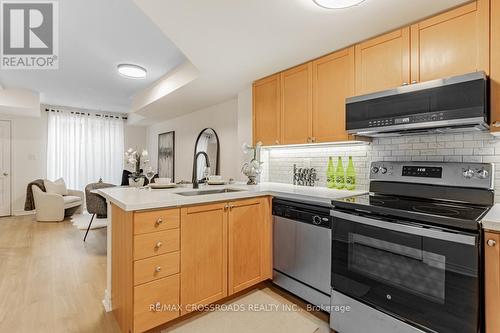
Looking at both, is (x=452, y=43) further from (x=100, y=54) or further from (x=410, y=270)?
(x=100, y=54)

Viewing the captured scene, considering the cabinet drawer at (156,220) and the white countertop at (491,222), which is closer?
the white countertop at (491,222)

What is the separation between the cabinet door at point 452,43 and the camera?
1.52 metres

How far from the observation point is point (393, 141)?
6.95ft

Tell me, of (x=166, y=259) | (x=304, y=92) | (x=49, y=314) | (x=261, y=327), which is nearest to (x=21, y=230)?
(x=49, y=314)

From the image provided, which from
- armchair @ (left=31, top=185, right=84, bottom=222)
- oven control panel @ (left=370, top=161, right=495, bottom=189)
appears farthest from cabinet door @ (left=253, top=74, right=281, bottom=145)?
armchair @ (left=31, top=185, right=84, bottom=222)

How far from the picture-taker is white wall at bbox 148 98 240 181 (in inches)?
156

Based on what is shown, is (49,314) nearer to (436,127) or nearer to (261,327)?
(261,327)

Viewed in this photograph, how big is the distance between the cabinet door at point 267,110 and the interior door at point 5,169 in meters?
5.73

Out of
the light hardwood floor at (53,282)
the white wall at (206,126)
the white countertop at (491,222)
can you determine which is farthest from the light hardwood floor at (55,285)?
the white wall at (206,126)

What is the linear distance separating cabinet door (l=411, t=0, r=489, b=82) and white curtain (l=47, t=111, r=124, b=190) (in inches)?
264

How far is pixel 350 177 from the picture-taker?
234cm

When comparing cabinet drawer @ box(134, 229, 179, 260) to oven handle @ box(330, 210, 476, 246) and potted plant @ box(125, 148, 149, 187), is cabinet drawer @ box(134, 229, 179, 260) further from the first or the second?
oven handle @ box(330, 210, 476, 246)

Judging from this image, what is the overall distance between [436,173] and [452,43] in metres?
0.84

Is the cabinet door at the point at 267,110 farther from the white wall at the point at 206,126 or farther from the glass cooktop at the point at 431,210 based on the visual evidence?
the glass cooktop at the point at 431,210
